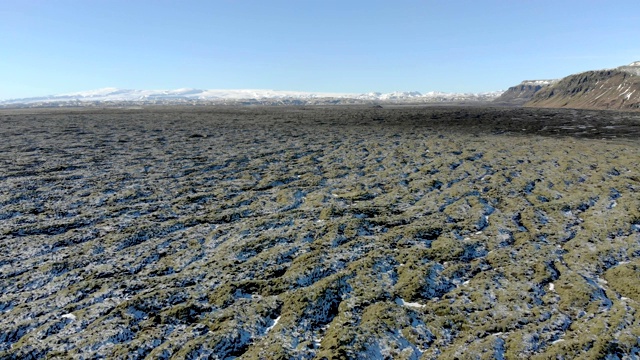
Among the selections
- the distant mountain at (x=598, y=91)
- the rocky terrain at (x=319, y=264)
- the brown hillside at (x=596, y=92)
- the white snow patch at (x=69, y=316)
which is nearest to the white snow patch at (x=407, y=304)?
the rocky terrain at (x=319, y=264)

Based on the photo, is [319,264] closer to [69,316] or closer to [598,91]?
[69,316]

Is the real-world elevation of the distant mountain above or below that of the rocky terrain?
above

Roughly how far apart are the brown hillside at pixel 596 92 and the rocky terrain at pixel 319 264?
113 m

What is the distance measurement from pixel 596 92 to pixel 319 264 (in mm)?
162898

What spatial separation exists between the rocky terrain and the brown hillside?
370ft

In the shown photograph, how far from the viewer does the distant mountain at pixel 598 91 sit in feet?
360

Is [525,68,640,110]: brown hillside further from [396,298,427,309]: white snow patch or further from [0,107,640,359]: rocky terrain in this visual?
[396,298,427,309]: white snow patch

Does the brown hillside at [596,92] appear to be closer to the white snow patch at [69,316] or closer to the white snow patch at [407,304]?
the white snow patch at [407,304]

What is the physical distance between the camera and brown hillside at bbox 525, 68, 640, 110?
109 m

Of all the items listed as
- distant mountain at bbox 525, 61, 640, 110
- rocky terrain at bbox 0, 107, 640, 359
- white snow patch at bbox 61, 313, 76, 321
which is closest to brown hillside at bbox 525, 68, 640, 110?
distant mountain at bbox 525, 61, 640, 110

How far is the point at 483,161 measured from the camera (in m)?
21.1

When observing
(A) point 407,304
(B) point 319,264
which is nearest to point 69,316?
(B) point 319,264

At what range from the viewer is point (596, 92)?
133 metres

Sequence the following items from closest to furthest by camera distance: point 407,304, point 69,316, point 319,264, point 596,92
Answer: point 69,316 → point 407,304 → point 319,264 → point 596,92
